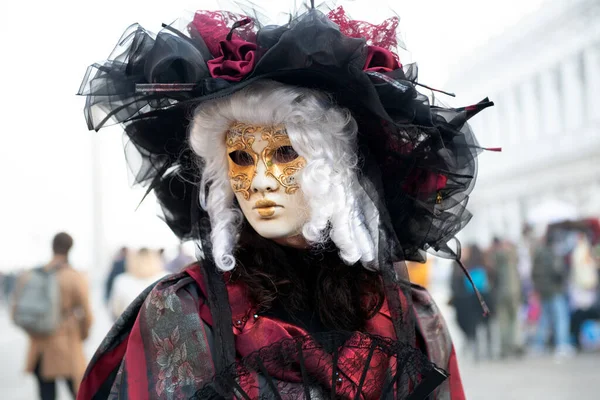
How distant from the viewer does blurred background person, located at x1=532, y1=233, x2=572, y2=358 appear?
10203mm

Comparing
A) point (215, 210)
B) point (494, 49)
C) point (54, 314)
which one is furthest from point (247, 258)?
point (494, 49)

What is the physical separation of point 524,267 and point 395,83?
1016cm

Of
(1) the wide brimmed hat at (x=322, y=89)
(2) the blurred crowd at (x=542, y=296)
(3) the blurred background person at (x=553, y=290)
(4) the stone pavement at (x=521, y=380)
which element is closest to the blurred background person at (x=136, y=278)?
(4) the stone pavement at (x=521, y=380)

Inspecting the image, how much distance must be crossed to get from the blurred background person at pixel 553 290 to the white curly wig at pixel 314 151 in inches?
326

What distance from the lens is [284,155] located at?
242 cm

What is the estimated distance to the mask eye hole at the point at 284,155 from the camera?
7.89 ft

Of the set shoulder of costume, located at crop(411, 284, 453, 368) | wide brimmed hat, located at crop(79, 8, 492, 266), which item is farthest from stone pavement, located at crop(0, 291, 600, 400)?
wide brimmed hat, located at crop(79, 8, 492, 266)

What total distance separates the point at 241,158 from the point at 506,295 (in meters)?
8.50

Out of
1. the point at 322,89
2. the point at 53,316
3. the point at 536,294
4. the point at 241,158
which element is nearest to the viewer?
the point at 322,89

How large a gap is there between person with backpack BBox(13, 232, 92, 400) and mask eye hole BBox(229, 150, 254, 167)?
13.1 feet

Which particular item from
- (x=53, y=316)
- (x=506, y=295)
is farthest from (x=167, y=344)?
(x=506, y=295)

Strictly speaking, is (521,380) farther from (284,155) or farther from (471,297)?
(284,155)

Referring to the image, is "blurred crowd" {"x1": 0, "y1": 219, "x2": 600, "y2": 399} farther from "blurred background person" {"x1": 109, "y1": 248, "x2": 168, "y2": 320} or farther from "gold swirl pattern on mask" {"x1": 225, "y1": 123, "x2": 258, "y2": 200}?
"gold swirl pattern on mask" {"x1": 225, "y1": 123, "x2": 258, "y2": 200}

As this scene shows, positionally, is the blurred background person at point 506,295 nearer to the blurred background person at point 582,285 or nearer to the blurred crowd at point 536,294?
the blurred crowd at point 536,294
